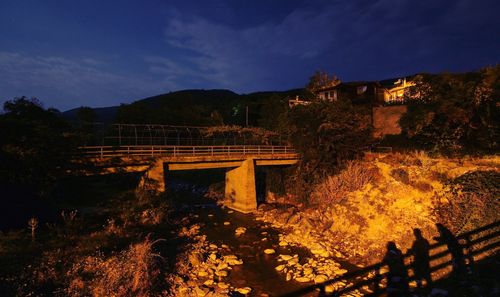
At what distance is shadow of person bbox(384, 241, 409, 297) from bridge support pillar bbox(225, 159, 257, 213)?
16702 millimetres

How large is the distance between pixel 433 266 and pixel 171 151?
77.8ft

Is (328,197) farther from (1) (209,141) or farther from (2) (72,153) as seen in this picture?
(1) (209,141)

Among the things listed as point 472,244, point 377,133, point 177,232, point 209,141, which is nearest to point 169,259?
point 177,232

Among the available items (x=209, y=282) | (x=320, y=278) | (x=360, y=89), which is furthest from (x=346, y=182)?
(x=360, y=89)

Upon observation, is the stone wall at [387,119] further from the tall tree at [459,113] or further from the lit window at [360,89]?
the lit window at [360,89]

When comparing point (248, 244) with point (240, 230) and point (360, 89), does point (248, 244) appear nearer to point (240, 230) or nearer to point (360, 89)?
point (240, 230)

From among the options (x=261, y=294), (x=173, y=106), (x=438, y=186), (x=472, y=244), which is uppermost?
(x=173, y=106)

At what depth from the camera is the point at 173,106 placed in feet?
266

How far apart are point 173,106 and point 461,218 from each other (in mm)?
72288

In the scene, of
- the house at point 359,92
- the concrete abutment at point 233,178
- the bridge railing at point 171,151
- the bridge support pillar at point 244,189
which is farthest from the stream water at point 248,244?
the house at point 359,92

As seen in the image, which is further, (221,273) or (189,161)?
(189,161)

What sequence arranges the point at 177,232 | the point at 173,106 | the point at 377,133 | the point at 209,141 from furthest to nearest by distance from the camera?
1. the point at 173,106
2. the point at 209,141
3. the point at 377,133
4. the point at 177,232

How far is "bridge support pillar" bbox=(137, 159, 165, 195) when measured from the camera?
27.1 meters

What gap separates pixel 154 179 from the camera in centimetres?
2764
